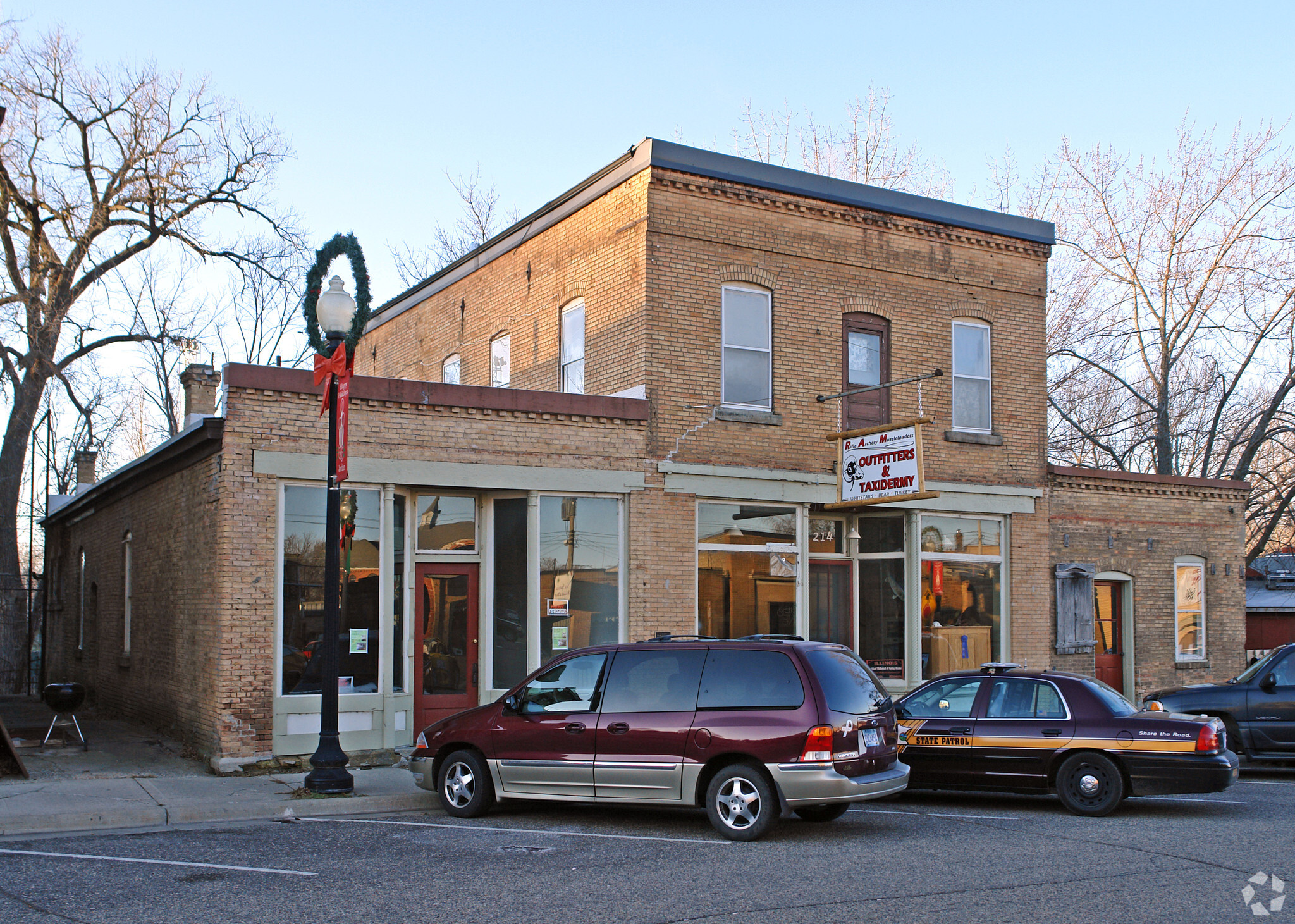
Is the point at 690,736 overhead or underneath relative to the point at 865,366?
underneath

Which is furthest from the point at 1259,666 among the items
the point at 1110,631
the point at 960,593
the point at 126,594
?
the point at 126,594

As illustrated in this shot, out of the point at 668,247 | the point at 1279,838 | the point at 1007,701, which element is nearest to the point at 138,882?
the point at 1007,701

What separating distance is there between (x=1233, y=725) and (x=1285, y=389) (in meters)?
19.5

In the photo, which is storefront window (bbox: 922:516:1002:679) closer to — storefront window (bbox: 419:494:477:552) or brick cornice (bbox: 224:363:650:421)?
brick cornice (bbox: 224:363:650:421)

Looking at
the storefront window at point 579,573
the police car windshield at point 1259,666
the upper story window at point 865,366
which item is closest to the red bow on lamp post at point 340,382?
the storefront window at point 579,573

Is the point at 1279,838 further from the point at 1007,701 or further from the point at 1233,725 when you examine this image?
the point at 1233,725

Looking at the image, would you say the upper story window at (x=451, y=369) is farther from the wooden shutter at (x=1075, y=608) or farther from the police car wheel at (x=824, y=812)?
the police car wheel at (x=824, y=812)

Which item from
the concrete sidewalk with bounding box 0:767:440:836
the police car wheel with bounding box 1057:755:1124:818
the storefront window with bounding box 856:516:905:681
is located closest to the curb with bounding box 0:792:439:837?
the concrete sidewalk with bounding box 0:767:440:836

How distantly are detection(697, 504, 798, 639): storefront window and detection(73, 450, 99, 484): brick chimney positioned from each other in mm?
22724

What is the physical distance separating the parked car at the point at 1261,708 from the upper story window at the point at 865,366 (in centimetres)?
584

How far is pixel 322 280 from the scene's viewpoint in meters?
13.6

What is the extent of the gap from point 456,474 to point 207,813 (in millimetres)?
5239

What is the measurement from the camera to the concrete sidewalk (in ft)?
34.7

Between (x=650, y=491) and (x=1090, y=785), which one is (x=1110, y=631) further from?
(x=1090, y=785)
